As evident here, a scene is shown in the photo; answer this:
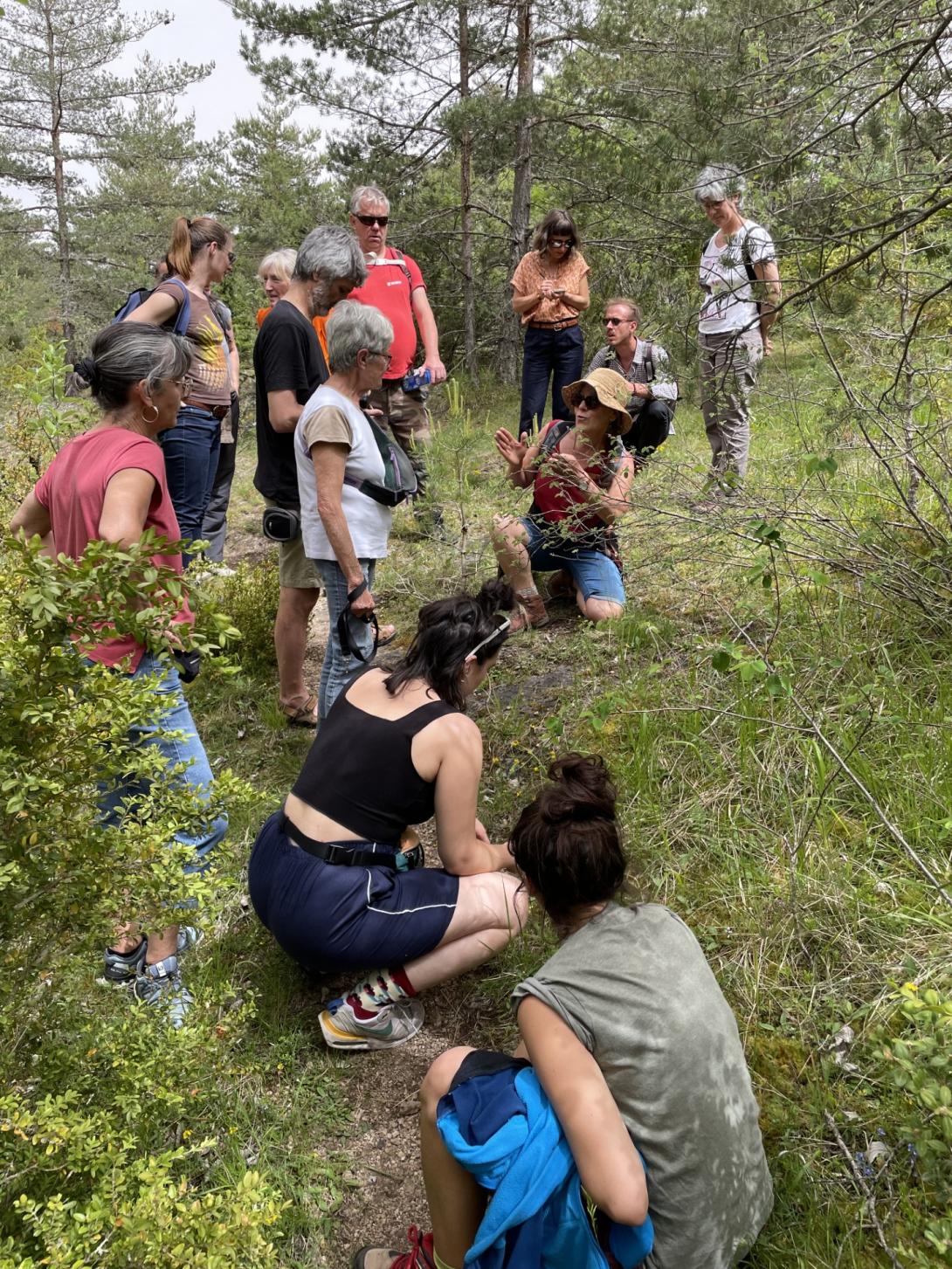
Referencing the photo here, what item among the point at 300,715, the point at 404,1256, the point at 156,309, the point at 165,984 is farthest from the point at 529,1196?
the point at 156,309

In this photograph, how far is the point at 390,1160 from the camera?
7.47ft

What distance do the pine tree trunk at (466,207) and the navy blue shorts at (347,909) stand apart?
8305mm

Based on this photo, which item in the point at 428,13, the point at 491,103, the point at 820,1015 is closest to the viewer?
the point at 820,1015

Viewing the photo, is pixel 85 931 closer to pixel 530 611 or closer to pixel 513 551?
pixel 513 551

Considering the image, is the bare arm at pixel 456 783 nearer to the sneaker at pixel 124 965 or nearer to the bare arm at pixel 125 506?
the sneaker at pixel 124 965

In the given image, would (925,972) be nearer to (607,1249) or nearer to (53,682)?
(607,1249)

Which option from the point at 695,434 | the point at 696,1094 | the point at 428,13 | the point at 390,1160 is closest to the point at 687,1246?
the point at 696,1094

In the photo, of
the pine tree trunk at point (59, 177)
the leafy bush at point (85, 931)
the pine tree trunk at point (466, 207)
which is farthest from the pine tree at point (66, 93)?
the leafy bush at point (85, 931)

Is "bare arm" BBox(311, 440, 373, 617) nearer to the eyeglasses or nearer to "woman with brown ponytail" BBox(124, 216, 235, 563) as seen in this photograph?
the eyeglasses

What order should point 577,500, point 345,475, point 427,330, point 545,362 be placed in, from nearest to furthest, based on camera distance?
point 345,475 < point 577,500 < point 427,330 < point 545,362

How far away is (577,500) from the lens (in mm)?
4281

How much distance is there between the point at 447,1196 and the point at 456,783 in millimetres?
1003

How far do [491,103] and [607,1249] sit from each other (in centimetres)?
923

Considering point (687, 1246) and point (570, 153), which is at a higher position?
point (570, 153)
